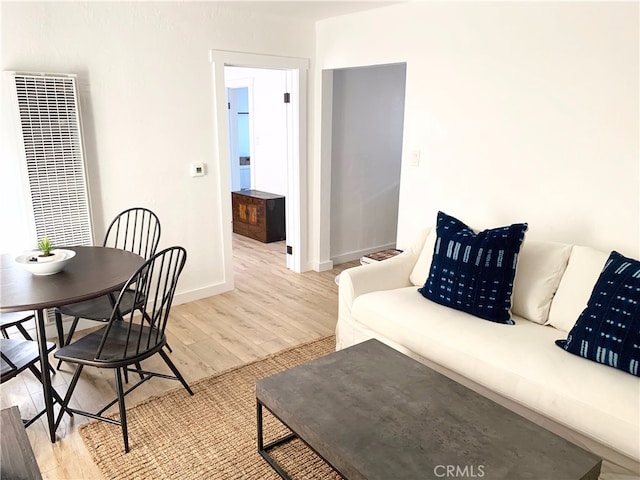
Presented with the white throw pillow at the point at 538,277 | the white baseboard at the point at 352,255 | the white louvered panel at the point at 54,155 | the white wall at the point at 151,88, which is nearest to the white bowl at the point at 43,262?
the white louvered panel at the point at 54,155

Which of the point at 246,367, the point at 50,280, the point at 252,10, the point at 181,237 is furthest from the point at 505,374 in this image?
the point at 252,10

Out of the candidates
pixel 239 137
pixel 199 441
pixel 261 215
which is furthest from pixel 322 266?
pixel 239 137

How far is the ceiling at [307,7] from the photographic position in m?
3.43

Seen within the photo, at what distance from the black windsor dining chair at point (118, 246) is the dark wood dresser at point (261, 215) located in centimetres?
224

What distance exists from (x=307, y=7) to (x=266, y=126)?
8.01 ft

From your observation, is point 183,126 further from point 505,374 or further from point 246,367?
point 505,374

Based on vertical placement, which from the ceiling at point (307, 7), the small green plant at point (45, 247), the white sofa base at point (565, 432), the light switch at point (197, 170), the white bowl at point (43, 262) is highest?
the ceiling at point (307, 7)

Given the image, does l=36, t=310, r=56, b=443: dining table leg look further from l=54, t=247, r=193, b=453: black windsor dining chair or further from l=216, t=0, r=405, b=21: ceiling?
l=216, t=0, r=405, b=21: ceiling

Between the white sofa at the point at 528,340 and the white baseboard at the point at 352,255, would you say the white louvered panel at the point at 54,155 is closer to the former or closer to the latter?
Answer: the white sofa at the point at 528,340

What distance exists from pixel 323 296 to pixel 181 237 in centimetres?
129

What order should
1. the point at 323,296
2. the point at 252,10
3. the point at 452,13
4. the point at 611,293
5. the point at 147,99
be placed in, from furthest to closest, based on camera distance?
the point at 323,296 < the point at 252,10 < the point at 147,99 < the point at 452,13 < the point at 611,293

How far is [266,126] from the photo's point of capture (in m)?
5.90

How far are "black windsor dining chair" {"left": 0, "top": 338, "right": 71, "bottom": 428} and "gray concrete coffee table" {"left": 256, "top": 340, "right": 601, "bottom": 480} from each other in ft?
3.51

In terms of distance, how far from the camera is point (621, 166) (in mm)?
2373
